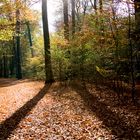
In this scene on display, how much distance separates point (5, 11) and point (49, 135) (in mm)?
15465

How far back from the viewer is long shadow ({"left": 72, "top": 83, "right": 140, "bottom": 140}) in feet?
24.8

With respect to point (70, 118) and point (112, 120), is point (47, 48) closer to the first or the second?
point (70, 118)

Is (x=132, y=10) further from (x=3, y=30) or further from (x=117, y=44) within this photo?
(x=3, y=30)

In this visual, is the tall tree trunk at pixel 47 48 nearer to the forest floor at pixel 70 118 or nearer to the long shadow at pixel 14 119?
the forest floor at pixel 70 118

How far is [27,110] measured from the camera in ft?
36.4

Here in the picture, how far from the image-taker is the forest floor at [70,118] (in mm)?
7887

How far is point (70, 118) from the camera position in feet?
31.3

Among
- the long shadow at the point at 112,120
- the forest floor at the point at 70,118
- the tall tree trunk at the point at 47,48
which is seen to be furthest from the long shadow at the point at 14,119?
the tall tree trunk at the point at 47,48

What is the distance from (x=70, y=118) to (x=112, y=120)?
136 centimetres

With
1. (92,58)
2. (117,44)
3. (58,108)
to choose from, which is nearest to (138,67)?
(92,58)

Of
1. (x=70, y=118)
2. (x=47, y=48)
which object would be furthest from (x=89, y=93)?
(x=47, y=48)

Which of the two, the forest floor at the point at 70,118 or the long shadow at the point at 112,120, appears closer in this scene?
the long shadow at the point at 112,120

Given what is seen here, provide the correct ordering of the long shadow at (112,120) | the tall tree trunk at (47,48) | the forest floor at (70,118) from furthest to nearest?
the tall tree trunk at (47,48) → the forest floor at (70,118) → the long shadow at (112,120)

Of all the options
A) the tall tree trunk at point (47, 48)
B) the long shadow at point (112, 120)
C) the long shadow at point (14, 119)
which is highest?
the tall tree trunk at point (47, 48)
